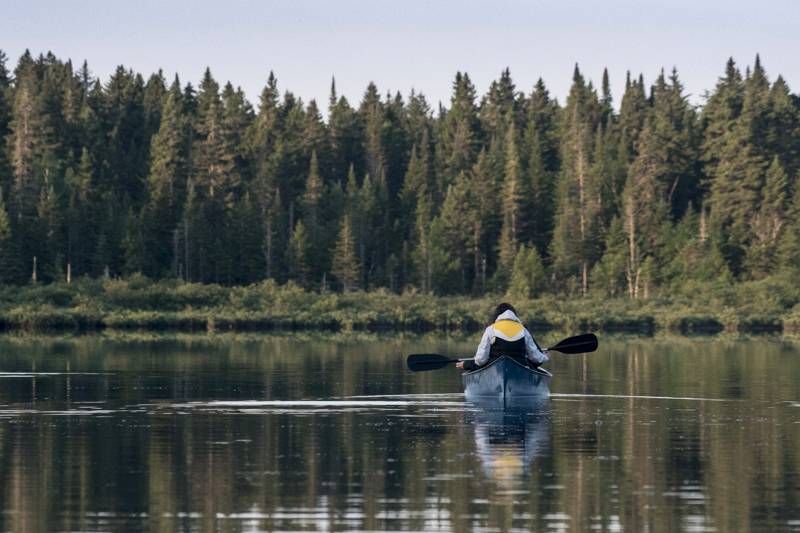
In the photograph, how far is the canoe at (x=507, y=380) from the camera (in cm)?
3456

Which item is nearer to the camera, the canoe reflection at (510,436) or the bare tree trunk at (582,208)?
the canoe reflection at (510,436)

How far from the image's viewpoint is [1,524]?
1838 cm

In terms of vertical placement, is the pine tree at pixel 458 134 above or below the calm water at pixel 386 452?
above

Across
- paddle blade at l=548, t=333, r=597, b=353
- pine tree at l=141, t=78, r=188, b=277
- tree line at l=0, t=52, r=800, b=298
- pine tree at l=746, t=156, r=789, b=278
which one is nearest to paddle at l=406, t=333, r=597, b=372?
paddle blade at l=548, t=333, r=597, b=353

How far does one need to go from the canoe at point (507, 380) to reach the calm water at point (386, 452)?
0.64 meters

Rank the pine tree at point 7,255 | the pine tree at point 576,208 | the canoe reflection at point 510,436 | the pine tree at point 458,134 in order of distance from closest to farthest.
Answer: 1. the canoe reflection at point 510,436
2. the pine tree at point 7,255
3. the pine tree at point 576,208
4. the pine tree at point 458,134

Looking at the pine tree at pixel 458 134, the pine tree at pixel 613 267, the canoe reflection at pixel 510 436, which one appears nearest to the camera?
the canoe reflection at pixel 510 436

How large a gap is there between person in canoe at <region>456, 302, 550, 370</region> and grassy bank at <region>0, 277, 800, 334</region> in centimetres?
5215

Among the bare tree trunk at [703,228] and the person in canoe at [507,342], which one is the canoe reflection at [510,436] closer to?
the person in canoe at [507,342]

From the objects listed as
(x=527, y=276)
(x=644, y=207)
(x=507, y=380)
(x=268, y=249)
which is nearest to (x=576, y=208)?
(x=644, y=207)

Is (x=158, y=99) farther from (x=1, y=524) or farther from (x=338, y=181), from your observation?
(x=1, y=524)

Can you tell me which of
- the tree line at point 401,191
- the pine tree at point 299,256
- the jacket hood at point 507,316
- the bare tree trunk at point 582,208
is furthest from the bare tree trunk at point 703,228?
the jacket hood at point 507,316

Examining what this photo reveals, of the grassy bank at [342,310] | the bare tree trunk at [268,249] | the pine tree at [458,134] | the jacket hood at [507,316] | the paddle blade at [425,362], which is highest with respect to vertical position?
the pine tree at [458,134]

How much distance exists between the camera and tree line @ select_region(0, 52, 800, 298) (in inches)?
4621
